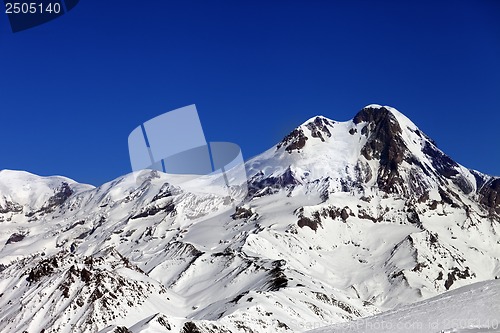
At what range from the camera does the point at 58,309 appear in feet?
424

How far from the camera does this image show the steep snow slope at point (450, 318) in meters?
36.4

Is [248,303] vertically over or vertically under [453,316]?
under

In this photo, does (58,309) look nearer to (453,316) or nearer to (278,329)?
(278,329)

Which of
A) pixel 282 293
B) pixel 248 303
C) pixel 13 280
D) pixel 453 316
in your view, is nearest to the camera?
pixel 453 316

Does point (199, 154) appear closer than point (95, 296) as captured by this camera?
Yes

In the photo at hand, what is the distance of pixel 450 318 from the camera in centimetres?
4059

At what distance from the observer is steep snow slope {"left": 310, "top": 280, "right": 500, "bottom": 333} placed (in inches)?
1435

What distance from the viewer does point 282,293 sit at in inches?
5753

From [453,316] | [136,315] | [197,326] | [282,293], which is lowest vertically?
[282,293]

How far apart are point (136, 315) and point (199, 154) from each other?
3848 inches

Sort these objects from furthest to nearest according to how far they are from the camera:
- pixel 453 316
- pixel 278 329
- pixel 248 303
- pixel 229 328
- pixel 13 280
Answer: pixel 13 280
pixel 248 303
pixel 278 329
pixel 229 328
pixel 453 316

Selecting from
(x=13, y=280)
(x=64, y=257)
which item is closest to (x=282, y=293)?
(x=64, y=257)

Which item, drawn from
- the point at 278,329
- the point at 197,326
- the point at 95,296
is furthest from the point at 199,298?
the point at 197,326

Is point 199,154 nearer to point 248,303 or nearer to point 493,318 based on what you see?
point 493,318
